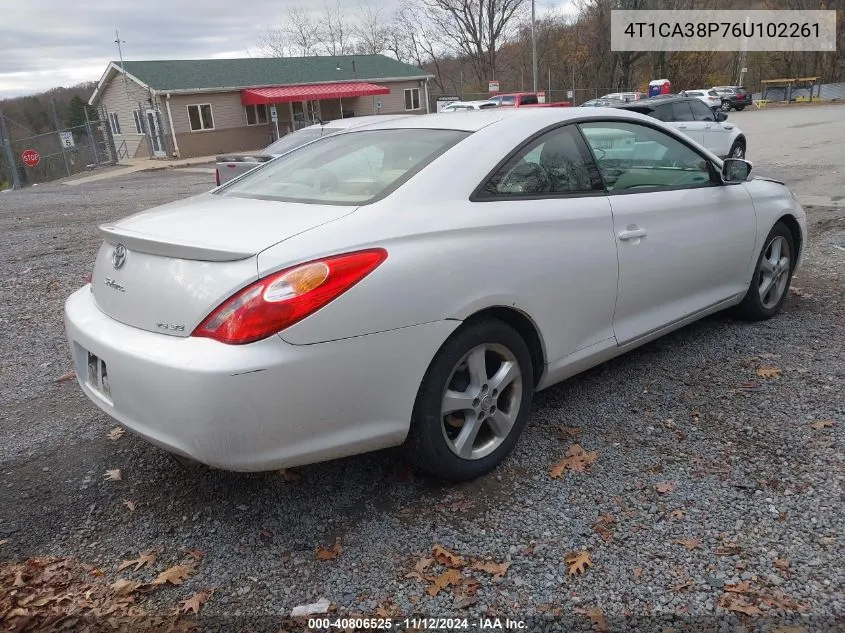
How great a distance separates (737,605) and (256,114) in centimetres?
3681

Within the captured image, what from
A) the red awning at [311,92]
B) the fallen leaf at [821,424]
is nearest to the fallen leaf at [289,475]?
the fallen leaf at [821,424]

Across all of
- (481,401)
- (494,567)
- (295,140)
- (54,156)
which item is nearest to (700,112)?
(295,140)

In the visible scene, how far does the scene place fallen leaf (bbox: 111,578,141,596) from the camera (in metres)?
2.35

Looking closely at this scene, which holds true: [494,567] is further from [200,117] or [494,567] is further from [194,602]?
[200,117]

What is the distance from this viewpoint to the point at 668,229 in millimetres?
3656

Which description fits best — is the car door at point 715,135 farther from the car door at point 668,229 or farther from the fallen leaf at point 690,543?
the fallen leaf at point 690,543

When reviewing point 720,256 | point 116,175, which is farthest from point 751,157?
point 116,175

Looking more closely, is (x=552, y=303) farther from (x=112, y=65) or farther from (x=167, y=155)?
(x=112, y=65)

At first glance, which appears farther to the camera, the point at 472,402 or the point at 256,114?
the point at 256,114

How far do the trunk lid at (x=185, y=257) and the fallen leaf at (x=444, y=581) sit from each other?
121 cm

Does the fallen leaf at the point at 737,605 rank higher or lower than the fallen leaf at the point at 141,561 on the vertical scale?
lower

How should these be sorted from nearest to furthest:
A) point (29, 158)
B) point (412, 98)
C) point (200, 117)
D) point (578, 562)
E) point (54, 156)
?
point (578, 562), point (29, 158), point (54, 156), point (200, 117), point (412, 98)

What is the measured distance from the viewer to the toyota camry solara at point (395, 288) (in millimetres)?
2289

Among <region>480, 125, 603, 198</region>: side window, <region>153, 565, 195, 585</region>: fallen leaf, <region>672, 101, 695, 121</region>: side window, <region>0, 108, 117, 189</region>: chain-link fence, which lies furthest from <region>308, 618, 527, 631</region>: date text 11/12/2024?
<region>0, 108, 117, 189</region>: chain-link fence
